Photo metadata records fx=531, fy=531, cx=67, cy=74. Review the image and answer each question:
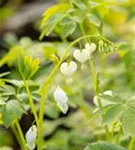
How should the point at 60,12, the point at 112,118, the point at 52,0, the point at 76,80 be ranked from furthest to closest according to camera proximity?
the point at 52,0 → the point at 76,80 → the point at 60,12 → the point at 112,118

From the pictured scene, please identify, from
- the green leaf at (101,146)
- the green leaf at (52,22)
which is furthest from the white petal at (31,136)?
the green leaf at (52,22)

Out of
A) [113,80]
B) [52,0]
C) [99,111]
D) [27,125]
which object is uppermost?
[99,111]

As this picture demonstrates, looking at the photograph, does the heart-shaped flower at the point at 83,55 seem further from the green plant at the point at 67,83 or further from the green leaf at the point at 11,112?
the green leaf at the point at 11,112

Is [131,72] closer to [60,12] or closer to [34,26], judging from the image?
[60,12]

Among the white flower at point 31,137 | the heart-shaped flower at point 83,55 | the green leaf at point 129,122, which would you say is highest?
the heart-shaped flower at point 83,55

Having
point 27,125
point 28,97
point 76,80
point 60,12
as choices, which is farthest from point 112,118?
point 27,125

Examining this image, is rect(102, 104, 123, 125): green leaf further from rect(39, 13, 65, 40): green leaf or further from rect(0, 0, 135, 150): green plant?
rect(39, 13, 65, 40): green leaf
